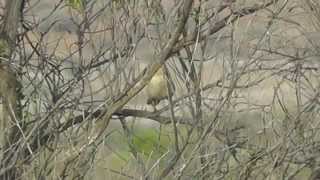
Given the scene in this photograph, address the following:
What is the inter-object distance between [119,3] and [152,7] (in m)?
0.19

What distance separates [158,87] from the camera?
537 cm

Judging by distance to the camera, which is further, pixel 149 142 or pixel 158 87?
pixel 149 142

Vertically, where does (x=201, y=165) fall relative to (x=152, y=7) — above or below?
below

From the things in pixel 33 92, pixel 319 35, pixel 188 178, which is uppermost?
pixel 319 35

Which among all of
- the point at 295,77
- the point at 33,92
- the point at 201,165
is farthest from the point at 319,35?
the point at 33,92

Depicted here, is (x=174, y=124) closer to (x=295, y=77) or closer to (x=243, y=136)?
(x=243, y=136)

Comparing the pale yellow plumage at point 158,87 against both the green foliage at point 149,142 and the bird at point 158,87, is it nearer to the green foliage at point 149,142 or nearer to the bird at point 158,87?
the bird at point 158,87

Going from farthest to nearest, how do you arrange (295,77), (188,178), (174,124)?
(295,77) → (174,124) → (188,178)

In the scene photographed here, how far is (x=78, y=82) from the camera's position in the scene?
222 inches

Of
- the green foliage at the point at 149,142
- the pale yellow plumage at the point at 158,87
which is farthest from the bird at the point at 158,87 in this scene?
the green foliage at the point at 149,142

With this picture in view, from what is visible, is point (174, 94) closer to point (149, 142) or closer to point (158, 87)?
point (158, 87)

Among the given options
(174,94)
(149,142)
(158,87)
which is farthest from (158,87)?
(149,142)

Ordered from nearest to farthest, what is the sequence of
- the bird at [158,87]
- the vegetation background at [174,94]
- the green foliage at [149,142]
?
the vegetation background at [174,94]
the green foliage at [149,142]
the bird at [158,87]

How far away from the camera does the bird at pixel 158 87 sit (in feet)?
16.9
